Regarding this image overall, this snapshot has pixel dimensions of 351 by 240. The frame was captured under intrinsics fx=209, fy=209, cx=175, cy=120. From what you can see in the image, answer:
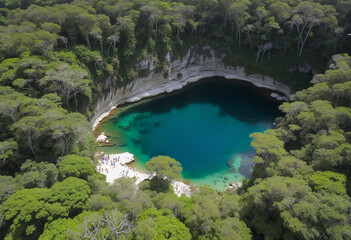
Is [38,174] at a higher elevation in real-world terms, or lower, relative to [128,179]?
higher

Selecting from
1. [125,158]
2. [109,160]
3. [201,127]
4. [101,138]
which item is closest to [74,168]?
[109,160]

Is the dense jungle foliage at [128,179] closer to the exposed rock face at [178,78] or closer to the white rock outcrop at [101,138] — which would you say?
the exposed rock face at [178,78]

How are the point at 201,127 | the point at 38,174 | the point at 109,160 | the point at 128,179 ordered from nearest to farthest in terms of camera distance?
the point at 38,174 < the point at 128,179 < the point at 109,160 < the point at 201,127

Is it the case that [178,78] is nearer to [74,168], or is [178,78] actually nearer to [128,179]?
[128,179]

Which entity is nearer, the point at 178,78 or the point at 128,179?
the point at 128,179

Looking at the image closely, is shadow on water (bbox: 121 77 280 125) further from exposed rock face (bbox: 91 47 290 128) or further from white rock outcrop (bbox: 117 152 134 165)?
white rock outcrop (bbox: 117 152 134 165)

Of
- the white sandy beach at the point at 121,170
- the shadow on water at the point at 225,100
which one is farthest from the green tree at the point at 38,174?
the shadow on water at the point at 225,100

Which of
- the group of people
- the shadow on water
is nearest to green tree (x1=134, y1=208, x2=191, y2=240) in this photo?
the group of people
